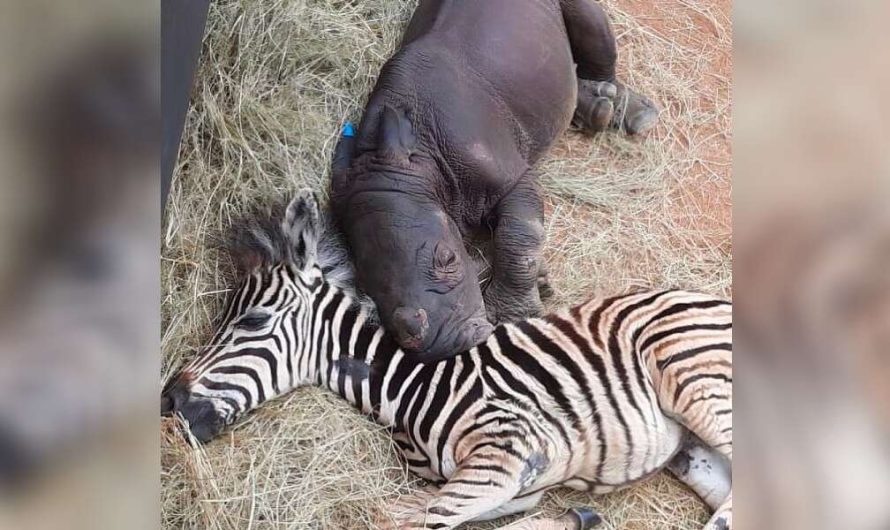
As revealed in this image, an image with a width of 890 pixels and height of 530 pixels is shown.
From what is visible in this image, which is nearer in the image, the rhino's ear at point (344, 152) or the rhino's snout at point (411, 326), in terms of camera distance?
the rhino's snout at point (411, 326)

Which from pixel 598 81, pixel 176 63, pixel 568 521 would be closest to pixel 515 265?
pixel 568 521

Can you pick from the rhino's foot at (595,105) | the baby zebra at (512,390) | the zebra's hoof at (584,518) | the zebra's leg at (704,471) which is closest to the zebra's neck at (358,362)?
the baby zebra at (512,390)

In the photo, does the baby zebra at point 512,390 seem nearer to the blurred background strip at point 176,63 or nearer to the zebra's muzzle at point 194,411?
the zebra's muzzle at point 194,411

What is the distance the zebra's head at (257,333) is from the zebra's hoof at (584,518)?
972 millimetres

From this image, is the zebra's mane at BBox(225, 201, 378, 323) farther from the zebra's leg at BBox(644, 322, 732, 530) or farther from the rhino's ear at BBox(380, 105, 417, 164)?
the zebra's leg at BBox(644, 322, 732, 530)

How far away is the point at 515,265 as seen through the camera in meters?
2.97

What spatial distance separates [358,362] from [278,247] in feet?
1.58

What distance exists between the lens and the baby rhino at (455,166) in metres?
2.80

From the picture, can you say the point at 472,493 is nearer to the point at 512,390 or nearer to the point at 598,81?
the point at 512,390
